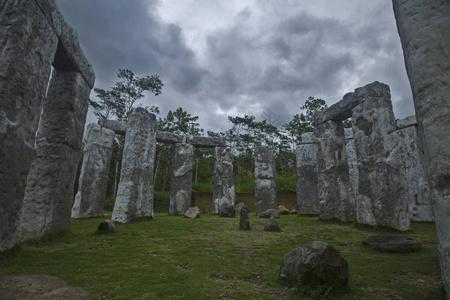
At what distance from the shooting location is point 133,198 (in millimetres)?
6836

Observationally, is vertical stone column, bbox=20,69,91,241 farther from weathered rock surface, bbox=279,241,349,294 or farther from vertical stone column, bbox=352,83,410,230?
vertical stone column, bbox=352,83,410,230

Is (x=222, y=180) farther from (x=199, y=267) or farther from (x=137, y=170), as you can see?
(x=199, y=267)

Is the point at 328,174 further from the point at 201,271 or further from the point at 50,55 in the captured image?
the point at 50,55

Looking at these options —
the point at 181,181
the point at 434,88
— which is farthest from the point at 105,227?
the point at 181,181

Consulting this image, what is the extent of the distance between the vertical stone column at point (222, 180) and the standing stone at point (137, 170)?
3867 millimetres

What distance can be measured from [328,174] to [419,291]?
5504 millimetres

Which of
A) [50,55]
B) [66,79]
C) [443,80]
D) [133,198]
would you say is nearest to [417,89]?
[443,80]

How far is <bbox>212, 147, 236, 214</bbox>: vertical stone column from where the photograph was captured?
1083 centimetres

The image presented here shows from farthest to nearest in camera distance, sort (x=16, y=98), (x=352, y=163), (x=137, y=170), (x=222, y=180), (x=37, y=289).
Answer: (x=222, y=180)
(x=352, y=163)
(x=137, y=170)
(x=16, y=98)
(x=37, y=289)

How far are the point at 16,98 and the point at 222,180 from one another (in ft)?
28.5

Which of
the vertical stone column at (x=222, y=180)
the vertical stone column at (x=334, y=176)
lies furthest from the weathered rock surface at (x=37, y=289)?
the vertical stone column at (x=222, y=180)

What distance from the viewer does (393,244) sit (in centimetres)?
371

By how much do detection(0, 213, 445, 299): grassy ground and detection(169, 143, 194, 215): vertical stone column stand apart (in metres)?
5.91

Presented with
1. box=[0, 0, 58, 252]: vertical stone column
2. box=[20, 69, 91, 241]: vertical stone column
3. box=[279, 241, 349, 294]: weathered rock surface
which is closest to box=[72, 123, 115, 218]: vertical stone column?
box=[20, 69, 91, 241]: vertical stone column
